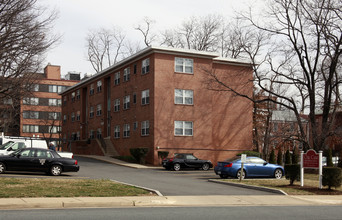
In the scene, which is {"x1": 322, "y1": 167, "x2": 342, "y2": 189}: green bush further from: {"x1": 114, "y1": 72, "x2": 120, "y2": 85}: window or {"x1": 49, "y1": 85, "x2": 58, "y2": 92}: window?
{"x1": 49, "y1": 85, "x2": 58, "y2": 92}: window

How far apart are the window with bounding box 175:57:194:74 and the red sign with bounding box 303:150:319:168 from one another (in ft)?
68.7

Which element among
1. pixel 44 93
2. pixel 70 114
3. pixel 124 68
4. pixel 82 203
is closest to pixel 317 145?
pixel 124 68

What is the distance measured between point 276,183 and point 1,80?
55.2ft

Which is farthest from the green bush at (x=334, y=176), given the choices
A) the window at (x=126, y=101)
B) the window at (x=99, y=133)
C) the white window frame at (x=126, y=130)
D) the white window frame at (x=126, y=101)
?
the window at (x=99, y=133)

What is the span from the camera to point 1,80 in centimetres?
2684

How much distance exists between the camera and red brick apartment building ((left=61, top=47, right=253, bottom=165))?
133 ft

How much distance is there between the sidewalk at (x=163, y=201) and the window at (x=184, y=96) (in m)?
23.2

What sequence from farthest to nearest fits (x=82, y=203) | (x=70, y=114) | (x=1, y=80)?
(x=70, y=114) → (x=1, y=80) → (x=82, y=203)

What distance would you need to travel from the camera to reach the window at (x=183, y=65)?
41.3 meters

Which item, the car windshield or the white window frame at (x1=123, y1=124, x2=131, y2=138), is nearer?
the car windshield

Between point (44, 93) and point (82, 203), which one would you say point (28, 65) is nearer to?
point (82, 203)

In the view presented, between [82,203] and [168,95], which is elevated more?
[168,95]

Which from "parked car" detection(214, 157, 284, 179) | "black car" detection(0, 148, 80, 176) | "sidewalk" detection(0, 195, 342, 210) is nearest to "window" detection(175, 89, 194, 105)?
"parked car" detection(214, 157, 284, 179)

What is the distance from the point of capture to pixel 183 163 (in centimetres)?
3438
